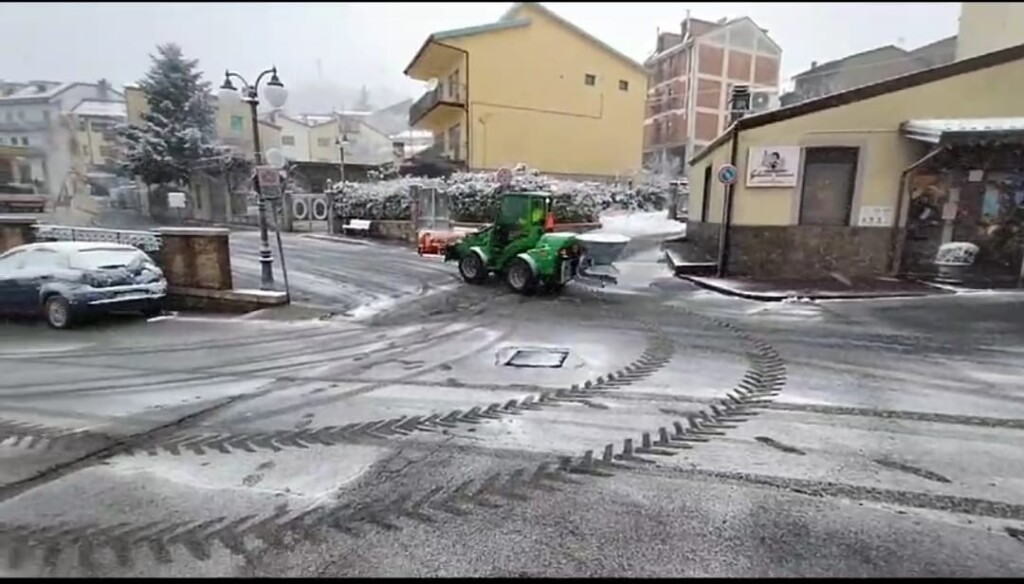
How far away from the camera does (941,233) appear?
9.46 m

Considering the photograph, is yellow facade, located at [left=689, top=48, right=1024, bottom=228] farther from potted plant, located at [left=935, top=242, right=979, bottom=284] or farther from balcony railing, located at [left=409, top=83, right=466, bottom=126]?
balcony railing, located at [left=409, top=83, right=466, bottom=126]

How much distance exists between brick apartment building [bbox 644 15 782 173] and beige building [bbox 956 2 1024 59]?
244 centimetres

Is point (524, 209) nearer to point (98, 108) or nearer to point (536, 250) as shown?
point (536, 250)

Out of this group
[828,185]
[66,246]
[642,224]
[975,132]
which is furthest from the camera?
[642,224]

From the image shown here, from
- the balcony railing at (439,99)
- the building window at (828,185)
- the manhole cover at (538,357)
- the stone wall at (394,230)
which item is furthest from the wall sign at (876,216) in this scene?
the stone wall at (394,230)

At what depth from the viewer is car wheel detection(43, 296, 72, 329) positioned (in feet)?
22.1

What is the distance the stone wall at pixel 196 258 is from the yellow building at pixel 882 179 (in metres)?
8.69

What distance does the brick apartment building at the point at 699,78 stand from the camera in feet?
27.8

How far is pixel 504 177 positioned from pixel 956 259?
8419mm

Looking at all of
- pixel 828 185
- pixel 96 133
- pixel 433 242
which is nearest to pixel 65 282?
pixel 96 133

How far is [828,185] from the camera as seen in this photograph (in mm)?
9656

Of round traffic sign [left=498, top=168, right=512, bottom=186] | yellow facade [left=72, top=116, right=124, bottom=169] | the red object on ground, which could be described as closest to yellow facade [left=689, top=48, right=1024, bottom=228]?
round traffic sign [left=498, top=168, right=512, bottom=186]

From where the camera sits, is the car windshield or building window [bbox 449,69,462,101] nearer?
the car windshield

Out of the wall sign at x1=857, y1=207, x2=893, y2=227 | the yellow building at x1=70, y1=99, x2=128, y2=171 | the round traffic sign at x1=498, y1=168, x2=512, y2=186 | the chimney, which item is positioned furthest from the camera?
the chimney
